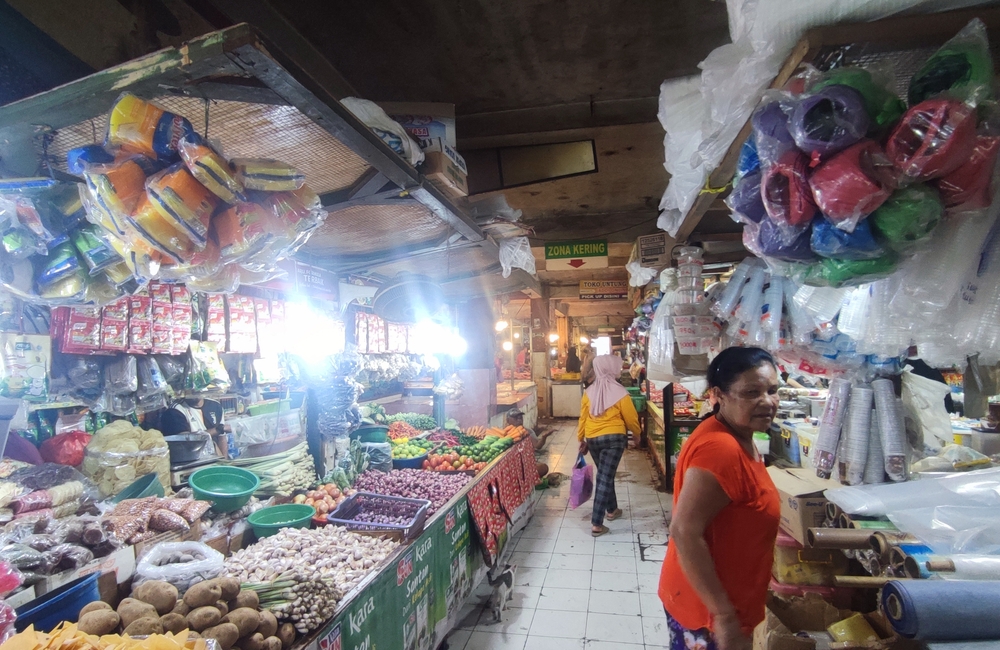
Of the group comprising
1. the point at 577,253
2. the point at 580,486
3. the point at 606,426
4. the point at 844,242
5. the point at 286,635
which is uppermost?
the point at 577,253

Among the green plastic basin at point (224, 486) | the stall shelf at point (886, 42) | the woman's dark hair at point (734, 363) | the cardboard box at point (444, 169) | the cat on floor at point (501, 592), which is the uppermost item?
the cardboard box at point (444, 169)

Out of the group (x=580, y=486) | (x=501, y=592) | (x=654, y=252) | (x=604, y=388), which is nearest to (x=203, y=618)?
(x=501, y=592)

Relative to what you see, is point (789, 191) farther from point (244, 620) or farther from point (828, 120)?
point (244, 620)

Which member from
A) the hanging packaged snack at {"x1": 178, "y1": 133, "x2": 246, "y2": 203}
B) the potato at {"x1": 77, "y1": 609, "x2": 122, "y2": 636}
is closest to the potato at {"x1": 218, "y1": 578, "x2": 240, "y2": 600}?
the potato at {"x1": 77, "y1": 609, "x2": 122, "y2": 636}

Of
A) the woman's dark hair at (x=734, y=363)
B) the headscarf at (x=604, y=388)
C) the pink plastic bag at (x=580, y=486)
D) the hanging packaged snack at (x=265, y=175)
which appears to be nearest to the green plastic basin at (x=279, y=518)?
the hanging packaged snack at (x=265, y=175)

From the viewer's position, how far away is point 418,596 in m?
2.98

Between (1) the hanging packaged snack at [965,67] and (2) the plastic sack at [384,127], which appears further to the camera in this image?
(2) the plastic sack at [384,127]

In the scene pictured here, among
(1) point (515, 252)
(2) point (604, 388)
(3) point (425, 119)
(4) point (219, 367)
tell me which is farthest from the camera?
(2) point (604, 388)

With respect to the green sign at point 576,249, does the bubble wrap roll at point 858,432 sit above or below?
below

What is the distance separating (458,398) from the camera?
7.55 m

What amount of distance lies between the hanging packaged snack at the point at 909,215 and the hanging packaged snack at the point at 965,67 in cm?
19

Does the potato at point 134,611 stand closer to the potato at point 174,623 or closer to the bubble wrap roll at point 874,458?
the potato at point 174,623

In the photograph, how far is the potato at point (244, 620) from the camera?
1.85 metres

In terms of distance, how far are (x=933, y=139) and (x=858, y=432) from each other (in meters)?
1.48
